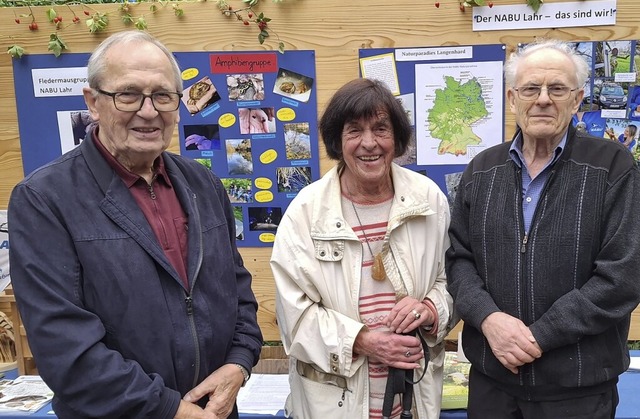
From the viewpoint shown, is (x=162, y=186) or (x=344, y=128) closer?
(x=162, y=186)

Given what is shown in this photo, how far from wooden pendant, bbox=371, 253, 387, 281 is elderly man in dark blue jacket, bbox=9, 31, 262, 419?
21.1 inches

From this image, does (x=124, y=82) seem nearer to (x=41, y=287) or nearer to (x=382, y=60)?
(x=41, y=287)

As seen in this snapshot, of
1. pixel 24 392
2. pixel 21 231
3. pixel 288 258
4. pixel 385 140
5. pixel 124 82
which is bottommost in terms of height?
pixel 24 392

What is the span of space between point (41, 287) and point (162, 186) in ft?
1.61

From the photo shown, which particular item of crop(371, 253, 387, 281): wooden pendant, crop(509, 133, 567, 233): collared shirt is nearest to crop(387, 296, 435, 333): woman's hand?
crop(371, 253, 387, 281): wooden pendant

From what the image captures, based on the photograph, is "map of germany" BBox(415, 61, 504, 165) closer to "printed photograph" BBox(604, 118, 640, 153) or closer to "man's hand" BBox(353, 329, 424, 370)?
"printed photograph" BBox(604, 118, 640, 153)

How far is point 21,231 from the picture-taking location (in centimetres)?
146

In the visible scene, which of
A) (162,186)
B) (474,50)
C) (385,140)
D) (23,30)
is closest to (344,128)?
(385,140)

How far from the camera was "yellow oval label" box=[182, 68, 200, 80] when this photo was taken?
2869mm

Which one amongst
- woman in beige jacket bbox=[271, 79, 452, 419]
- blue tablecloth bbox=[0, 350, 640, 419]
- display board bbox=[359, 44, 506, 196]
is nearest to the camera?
woman in beige jacket bbox=[271, 79, 452, 419]

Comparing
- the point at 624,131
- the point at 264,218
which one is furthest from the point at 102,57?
the point at 624,131

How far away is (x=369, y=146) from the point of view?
192 centimetres

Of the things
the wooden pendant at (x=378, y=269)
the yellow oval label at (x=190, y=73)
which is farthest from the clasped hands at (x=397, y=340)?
the yellow oval label at (x=190, y=73)

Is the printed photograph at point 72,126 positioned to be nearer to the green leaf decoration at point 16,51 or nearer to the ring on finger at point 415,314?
the green leaf decoration at point 16,51
